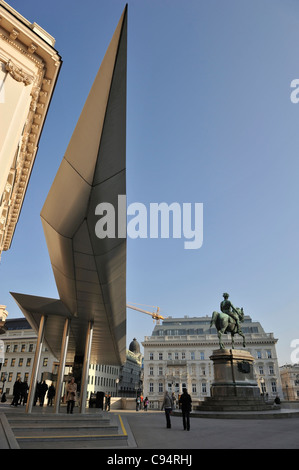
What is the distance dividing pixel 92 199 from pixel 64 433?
7.20m

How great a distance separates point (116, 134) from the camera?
6.25 meters

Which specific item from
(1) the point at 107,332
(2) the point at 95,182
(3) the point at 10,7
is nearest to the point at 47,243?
(2) the point at 95,182

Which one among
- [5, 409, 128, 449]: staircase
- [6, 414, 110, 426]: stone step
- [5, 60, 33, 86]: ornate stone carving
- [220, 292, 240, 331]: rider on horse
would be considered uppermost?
[5, 60, 33, 86]: ornate stone carving

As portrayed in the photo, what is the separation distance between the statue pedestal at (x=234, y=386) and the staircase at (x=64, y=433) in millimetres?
9539

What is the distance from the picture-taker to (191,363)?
7494cm

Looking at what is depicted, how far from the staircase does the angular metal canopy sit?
456 cm

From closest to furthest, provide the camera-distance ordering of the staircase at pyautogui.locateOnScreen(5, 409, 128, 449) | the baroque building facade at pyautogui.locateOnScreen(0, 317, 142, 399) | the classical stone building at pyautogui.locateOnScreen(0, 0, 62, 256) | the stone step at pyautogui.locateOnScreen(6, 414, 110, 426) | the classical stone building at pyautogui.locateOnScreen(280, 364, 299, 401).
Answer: the staircase at pyautogui.locateOnScreen(5, 409, 128, 449) < the stone step at pyautogui.locateOnScreen(6, 414, 110, 426) < the classical stone building at pyautogui.locateOnScreen(0, 0, 62, 256) < the baroque building facade at pyautogui.locateOnScreen(0, 317, 142, 399) < the classical stone building at pyautogui.locateOnScreen(280, 364, 299, 401)

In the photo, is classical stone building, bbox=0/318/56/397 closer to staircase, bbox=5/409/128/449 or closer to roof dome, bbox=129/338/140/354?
staircase, bbox=5/409/128/449

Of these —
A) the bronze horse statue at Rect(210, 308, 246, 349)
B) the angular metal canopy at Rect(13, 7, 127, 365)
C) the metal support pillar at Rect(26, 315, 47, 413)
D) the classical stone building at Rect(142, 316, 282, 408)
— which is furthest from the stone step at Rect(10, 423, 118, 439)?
the classical stone building at Rect(142, 316, 282, 408)

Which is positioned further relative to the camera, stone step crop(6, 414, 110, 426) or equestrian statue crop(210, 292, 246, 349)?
equestrian statue crop(210, 292, 246, 349)

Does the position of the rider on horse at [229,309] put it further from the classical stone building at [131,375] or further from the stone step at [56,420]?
the classical stone building at [131,375]

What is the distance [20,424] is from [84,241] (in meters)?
6.38

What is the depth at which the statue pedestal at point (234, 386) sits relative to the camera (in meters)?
17.7

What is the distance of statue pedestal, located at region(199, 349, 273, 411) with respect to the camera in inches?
695
